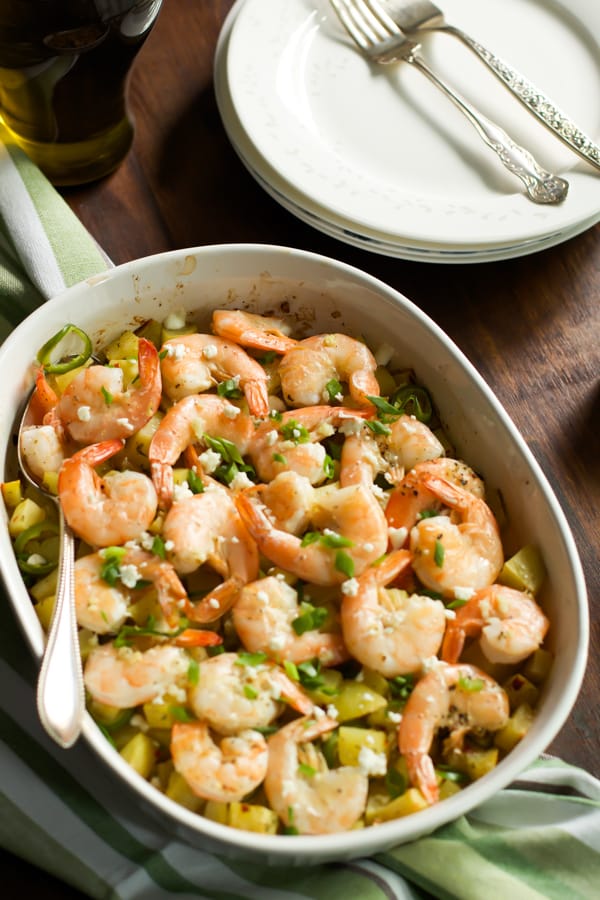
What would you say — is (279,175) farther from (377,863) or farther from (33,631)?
(377,863)

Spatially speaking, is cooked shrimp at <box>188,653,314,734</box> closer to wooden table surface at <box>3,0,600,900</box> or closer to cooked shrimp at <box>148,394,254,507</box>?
cooked shrimp at <box>148,394,254,507</box>

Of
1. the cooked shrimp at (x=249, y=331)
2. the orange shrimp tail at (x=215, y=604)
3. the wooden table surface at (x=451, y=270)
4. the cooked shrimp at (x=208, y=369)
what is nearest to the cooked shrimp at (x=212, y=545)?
the orange shrimp tail at (x=215, y=604)

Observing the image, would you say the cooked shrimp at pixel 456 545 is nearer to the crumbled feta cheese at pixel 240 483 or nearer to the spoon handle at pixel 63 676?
the crumbled feta cheese at pixel 240 483

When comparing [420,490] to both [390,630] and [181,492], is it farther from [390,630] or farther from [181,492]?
[181,492]

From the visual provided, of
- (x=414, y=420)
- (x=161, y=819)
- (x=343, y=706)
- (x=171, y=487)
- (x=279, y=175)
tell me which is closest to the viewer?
(x=161, y=819)

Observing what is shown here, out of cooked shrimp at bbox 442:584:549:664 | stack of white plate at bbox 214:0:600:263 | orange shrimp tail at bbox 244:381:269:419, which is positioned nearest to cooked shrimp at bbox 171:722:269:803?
cooked shrimp at bbox 442:584:549:664

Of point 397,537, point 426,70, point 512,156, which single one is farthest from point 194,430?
point 426,70

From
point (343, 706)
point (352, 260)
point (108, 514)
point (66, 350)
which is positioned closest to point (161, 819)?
point (343, 706)
